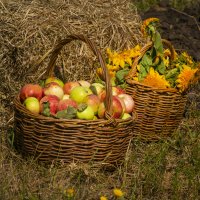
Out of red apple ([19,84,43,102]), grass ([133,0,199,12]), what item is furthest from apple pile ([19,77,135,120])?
grass ([133,0,199,12])

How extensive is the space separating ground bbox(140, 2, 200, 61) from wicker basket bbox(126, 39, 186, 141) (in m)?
1.71

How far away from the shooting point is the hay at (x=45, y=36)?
4.43 metres

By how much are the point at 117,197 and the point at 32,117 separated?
0.77 metres

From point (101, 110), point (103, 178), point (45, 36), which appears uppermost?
point (101, 110)

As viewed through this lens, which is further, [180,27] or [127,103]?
[180,27]

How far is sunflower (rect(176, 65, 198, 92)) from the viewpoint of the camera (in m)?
4.09

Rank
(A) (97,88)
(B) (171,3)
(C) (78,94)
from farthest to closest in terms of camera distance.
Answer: (B) (171,3) < (A) (97,88) < (C) (78,94)

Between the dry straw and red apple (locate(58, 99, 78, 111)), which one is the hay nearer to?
the dry straw

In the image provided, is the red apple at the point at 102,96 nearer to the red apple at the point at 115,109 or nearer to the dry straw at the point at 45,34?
the red apple at the point at 115,109

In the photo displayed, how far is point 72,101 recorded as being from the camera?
140 inches

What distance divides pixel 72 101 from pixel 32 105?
10.9 inches

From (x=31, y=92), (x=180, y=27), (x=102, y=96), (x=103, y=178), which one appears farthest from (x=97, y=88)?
(x=180, y=27)

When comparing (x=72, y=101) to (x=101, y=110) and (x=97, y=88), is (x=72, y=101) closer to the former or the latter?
(x=101, y=110)

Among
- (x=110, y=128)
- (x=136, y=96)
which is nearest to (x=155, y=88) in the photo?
(x=136, y=96)
